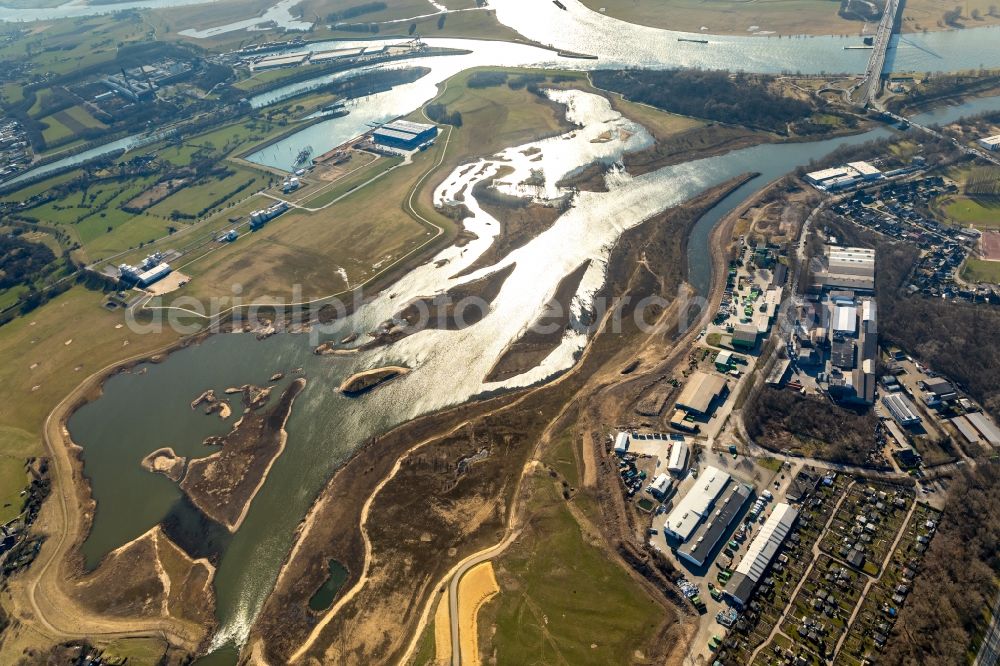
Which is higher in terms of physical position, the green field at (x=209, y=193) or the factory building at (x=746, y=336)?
the green field at (x=209, y=193)

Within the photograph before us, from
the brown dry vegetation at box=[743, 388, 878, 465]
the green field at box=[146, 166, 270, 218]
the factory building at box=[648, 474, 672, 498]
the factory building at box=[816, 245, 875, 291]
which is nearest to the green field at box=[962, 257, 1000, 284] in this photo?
the factory building at box=[816, 245, 875, 291]

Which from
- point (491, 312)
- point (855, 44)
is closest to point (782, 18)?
point (855, 44)

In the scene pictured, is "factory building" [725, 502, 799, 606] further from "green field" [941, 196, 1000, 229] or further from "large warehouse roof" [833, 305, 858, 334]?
"green field" [941, 196, 1000, 229]

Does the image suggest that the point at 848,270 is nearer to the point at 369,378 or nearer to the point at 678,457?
the point at 678,457

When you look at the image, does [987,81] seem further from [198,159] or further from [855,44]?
[198,159]

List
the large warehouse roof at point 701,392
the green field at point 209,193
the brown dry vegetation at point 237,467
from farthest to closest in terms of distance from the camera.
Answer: the green field at point 209,193 → the large warehouse roof at point 701,392 → the brown dry vegetation at point 237,467

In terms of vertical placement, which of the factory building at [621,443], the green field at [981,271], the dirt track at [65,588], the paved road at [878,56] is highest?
the paved road at [878,56]

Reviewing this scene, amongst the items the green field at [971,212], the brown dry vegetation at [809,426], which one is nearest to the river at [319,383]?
the brown dry vegetation at [809,426]

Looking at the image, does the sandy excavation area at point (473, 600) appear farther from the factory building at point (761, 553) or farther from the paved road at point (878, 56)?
the paved road at point (878, 56)
